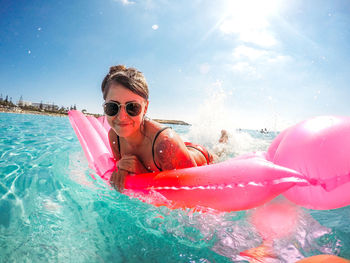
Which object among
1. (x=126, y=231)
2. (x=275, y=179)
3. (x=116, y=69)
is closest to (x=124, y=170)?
(x=126, y=231)

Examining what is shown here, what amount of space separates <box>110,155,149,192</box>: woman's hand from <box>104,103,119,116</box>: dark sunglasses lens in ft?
1.44

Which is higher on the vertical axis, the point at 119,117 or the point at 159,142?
the point at 119,117

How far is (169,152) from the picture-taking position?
1647mm

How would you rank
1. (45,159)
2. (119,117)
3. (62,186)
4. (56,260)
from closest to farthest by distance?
(56,260), (119,117), (62,186), (45,159)

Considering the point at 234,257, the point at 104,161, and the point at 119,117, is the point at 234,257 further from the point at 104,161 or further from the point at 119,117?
the point at 104,161

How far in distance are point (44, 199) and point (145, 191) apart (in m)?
1.12

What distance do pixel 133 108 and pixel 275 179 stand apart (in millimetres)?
1228

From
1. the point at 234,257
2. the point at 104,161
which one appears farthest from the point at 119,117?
the point at 234,257

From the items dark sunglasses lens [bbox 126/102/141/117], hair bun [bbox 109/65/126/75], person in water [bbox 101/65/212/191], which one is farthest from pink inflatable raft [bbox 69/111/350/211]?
hair bun [bbox 109/65/126/75]

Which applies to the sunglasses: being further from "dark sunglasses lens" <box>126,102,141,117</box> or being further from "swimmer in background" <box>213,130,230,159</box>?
"swimmer in background" <box>213,130,230,159</box>

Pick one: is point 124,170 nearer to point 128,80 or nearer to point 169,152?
point 169,152

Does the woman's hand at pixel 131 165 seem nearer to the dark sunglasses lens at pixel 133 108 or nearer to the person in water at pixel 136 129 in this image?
the person in water at pixel 136 129

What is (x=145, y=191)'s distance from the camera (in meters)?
1.49

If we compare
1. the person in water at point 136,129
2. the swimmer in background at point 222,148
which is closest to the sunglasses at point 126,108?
the person in water at point 136,129
